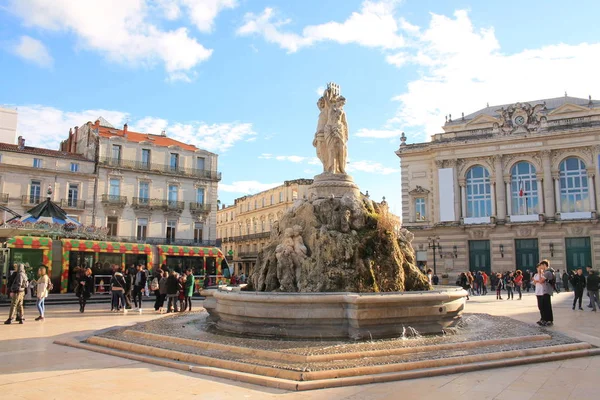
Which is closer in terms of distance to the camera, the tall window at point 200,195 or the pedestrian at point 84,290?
the pedestrian at point 84,290

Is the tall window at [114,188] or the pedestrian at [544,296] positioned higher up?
the tall window at [114,188]

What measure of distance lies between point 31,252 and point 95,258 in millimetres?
3175

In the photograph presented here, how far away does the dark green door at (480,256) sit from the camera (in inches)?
1601

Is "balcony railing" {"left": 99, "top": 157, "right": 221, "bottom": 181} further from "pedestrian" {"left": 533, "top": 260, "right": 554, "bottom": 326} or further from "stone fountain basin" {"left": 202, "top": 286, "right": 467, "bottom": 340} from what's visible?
"pedestrian" {"left": 533, "top": 260, "right": 554, "bottom": 326}

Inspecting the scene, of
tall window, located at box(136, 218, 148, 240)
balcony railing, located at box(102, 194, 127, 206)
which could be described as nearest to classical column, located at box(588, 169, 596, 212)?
tall window, located at box(136, 218, 148, 240)

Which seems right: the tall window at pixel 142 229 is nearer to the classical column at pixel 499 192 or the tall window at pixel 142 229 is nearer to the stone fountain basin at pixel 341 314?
the classical column at pixel 499 192

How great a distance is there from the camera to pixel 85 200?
138 ft

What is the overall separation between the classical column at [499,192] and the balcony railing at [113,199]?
31.9m

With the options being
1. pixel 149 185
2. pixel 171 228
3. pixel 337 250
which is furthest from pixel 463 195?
pixel 337 250

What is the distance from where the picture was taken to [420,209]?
4422cm

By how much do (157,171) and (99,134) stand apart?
235 inches

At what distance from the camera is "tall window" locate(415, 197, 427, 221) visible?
144 ft

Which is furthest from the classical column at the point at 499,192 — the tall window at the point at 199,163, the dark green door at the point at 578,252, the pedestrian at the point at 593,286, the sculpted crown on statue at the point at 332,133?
the sculpted crown on statue at the point at 332,133

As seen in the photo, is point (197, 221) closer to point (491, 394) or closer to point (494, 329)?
point (494, 329)
